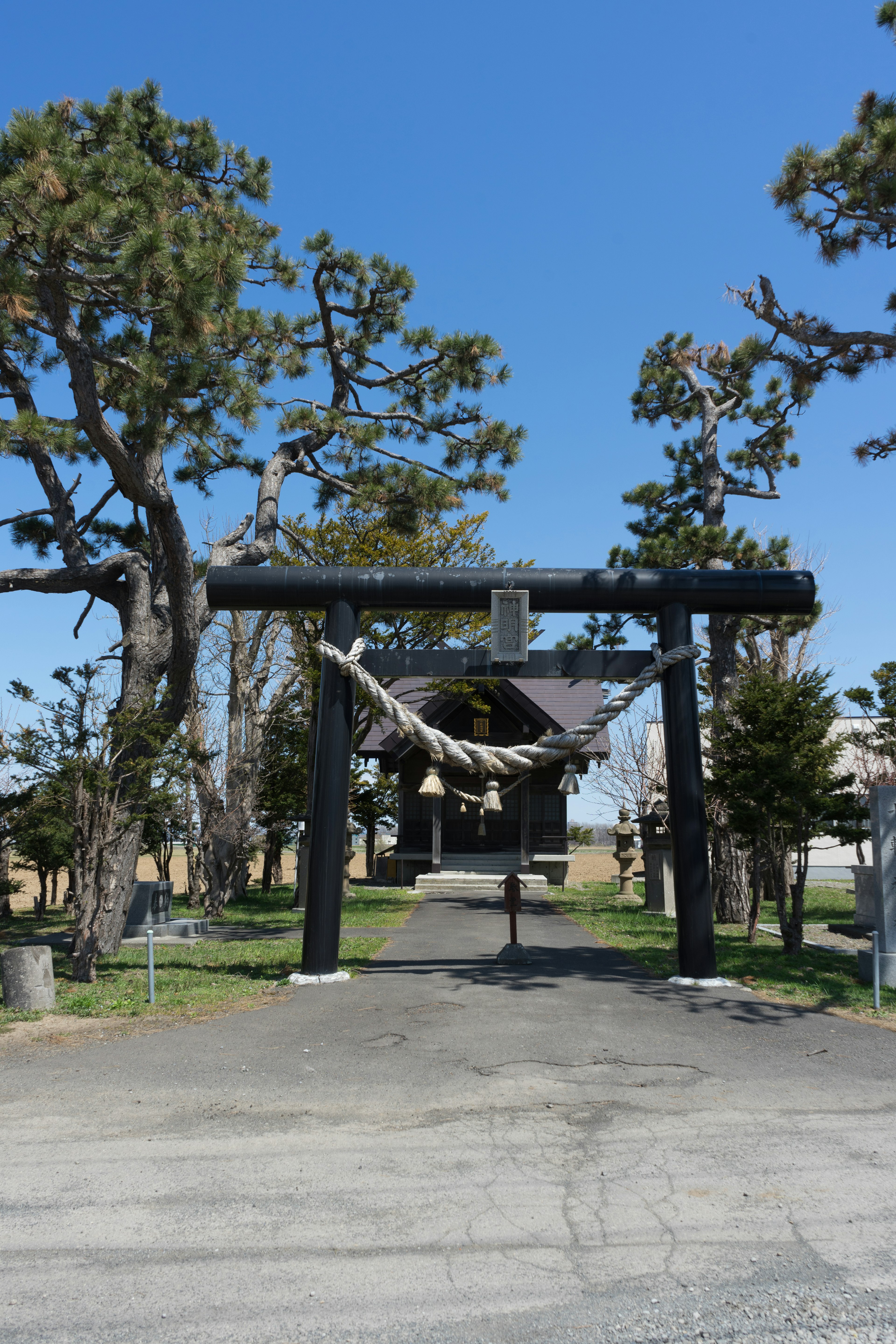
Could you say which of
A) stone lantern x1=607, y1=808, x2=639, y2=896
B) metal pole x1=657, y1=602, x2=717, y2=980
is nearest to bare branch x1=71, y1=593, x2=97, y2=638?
metal pole x1=657, y1=602, x2=717, y2=980

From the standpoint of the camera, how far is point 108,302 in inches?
375

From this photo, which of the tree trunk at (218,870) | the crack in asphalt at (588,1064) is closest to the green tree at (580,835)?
the tree trunk at (218,870)

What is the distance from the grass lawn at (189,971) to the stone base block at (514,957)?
166 centimetres

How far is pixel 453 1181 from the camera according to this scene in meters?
4.09

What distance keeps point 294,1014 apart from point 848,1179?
4.66 metres

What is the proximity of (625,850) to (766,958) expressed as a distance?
13091 mm

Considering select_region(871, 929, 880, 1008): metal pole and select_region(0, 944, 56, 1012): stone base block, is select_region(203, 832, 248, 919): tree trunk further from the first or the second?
select_region(871, 929, 880, 1008): metal pole

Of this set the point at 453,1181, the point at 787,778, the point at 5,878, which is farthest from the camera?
the point at 5,878

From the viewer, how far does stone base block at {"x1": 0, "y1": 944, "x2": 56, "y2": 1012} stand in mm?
7820

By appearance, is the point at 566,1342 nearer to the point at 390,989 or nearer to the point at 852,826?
the point at 390,989

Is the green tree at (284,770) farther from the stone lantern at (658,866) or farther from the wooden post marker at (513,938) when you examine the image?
the wooden post marker at (513,938)

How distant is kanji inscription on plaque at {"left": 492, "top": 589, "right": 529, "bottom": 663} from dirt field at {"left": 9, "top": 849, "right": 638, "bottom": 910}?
14.0 metres

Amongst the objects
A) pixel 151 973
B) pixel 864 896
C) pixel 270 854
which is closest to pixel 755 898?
pixel 864 896

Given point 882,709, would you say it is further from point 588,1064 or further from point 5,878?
point 5,878
